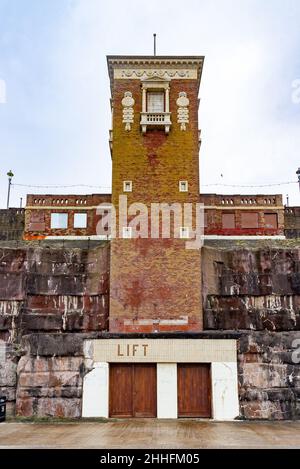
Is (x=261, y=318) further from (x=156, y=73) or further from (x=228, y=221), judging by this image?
(x=228, y=221)

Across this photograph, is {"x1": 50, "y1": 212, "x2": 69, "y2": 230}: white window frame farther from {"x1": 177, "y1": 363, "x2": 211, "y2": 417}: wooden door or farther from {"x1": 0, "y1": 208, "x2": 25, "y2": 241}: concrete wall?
{"x1": 177, "y1": 363, "x2": 211, "y2": 417}: wooden door

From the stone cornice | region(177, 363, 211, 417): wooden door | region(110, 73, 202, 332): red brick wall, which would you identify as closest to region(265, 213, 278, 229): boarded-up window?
region(110, 73, 202, 332): red brick wall

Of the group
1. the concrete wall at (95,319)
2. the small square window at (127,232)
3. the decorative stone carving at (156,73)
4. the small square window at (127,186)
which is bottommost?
the concrete wall at (95,319)

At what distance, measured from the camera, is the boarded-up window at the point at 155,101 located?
30125 mm

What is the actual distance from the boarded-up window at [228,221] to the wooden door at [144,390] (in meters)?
22.3

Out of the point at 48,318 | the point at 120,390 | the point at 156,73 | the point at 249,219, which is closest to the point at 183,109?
the point at 156,73

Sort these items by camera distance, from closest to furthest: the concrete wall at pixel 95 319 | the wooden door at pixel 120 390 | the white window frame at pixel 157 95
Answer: the wooden door at pixel 120 390 < the concrete wall at pixel 95 319 < the white window frame at pixel 157 95

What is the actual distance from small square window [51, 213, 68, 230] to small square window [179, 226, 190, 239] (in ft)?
61.0

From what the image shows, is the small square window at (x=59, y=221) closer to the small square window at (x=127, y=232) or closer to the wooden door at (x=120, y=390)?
the small square window at (x=127, y=232)

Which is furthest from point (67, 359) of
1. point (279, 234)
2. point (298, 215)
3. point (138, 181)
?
point (298, 215)

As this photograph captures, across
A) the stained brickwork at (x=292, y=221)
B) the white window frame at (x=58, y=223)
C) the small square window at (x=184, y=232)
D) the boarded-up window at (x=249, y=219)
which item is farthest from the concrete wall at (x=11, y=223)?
the stained brickwork at (x=292, y=221)
